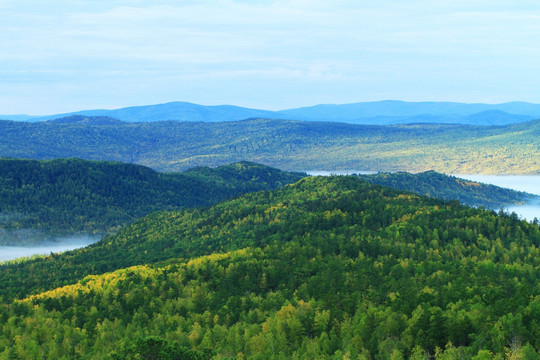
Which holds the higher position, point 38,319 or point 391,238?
point 391,238

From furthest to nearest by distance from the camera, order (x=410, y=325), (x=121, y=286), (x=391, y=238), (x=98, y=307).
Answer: (x=391, y=238)
(x=121, y=286)
(x=98, y=307)
(x=410, y=325)

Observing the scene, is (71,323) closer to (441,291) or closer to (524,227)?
(441,291)

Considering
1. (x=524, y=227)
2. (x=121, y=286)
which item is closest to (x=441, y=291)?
(x=524, y=227)

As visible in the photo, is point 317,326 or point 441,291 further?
point 441,291

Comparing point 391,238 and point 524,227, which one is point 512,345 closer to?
point 391,238

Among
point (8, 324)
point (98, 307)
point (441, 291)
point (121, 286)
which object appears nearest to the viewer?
point (441, 291)

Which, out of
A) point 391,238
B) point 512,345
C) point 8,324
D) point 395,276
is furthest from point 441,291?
point 8,324
